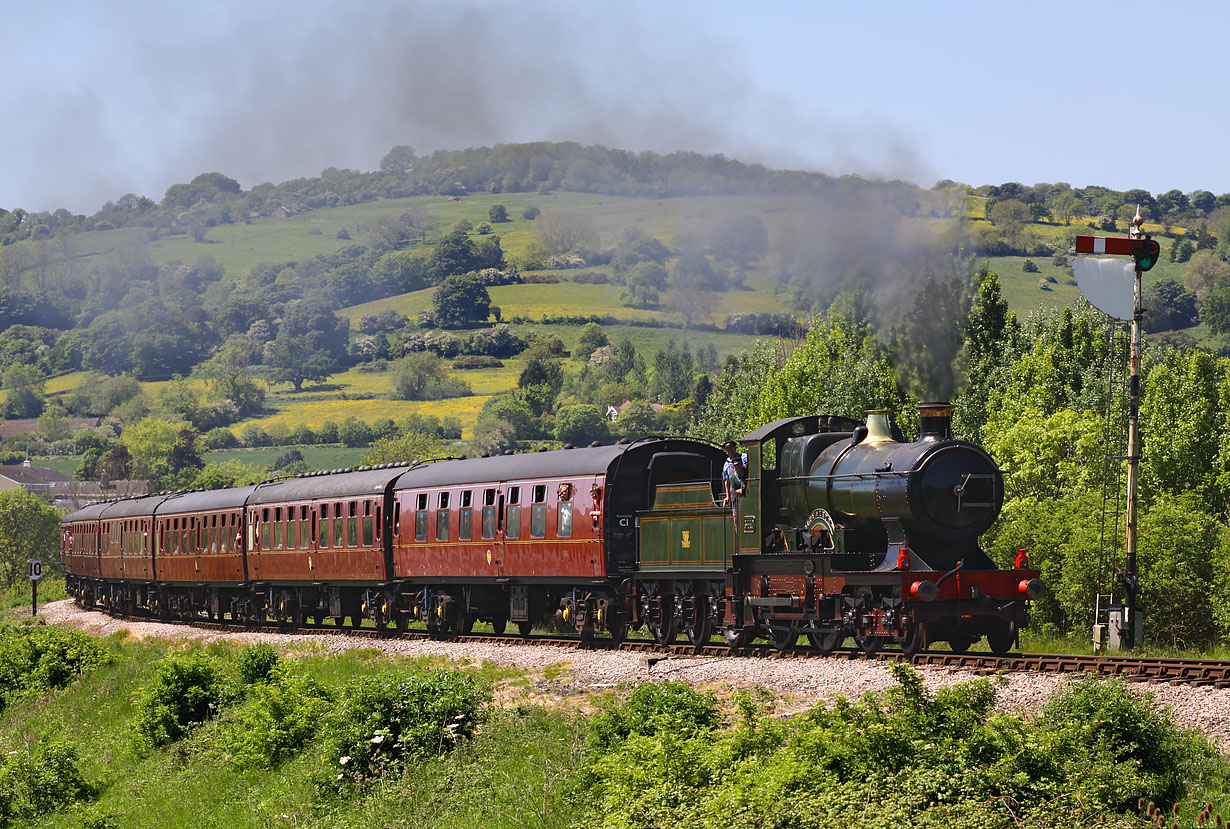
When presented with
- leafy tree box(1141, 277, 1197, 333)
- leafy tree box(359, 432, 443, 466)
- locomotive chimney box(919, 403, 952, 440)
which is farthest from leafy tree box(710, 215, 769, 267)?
leafy tree box(1141, 277, 1197, 333)

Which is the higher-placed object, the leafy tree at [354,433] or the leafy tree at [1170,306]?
the leafy tree at [1170,306]

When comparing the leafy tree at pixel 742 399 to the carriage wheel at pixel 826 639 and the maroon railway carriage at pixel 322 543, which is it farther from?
the carriage wheel at pixel 826 639

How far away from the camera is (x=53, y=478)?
630 feet

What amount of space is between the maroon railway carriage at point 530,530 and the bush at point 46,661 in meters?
9.16

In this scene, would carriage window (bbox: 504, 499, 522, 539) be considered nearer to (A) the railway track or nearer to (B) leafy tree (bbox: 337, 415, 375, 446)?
(A) the railway track

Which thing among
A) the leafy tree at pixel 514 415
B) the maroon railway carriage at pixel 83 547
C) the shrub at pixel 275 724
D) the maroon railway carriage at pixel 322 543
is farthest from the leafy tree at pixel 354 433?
the shrub at pixel 275 724

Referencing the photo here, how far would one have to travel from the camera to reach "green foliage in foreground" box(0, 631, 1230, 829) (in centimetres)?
1267

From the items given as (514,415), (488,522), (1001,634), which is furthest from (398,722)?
(514,415)

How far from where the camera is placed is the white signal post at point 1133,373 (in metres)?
23.9

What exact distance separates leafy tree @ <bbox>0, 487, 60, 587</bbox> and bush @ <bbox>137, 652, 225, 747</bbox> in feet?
271

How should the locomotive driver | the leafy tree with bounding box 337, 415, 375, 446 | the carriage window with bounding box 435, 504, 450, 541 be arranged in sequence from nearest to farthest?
the locomotive driver < the carriage window with bounding box 435, 504, 450, 541 < the leafy tree with bounding box 337, 415, 375, 446

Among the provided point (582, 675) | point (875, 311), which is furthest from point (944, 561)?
point (875, 311)

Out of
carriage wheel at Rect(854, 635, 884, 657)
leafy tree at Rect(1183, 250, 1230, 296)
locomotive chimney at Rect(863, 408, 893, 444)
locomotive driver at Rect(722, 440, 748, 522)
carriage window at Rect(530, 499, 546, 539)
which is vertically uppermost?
leafy tree at Rect(1183, 250, 1230, 296)

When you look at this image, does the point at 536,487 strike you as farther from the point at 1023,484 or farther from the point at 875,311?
the point at 1023,484
